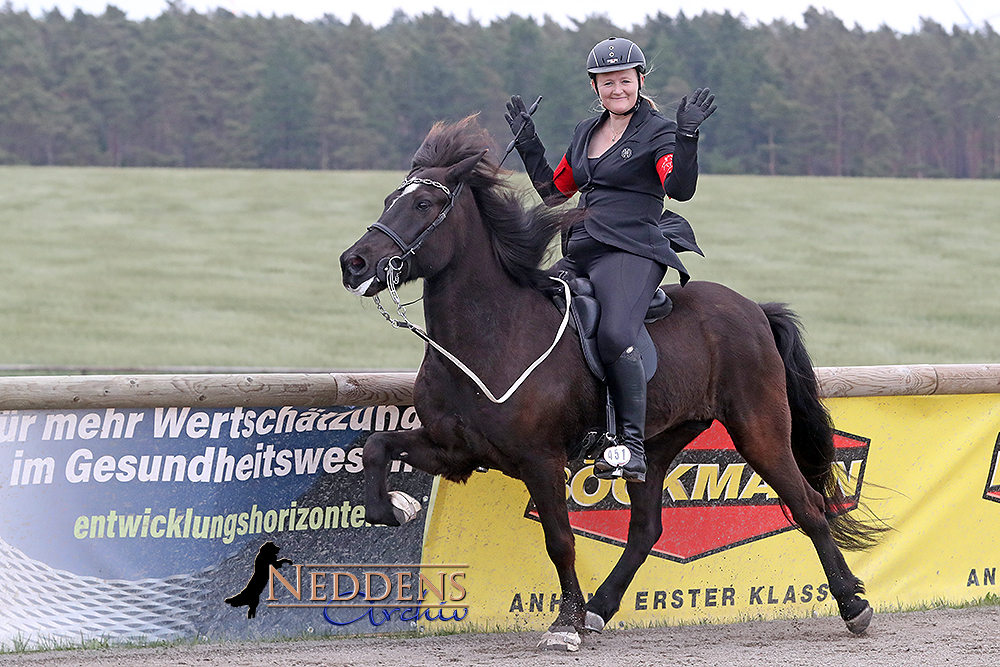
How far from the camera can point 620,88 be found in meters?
4.98

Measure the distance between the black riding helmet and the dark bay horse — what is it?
0.60 meters

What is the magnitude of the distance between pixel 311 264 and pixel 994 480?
25.2 m

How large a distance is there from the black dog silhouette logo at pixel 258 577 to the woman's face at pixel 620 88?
2.52 meters

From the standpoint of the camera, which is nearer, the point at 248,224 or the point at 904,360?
the point at 904,360

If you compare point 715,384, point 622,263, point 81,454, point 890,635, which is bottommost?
point 890,635

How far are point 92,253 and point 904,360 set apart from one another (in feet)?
69.9

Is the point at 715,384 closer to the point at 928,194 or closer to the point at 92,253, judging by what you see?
the point at 92,253

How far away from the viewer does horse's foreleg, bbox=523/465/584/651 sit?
4.62 m

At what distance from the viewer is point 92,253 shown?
101 ft

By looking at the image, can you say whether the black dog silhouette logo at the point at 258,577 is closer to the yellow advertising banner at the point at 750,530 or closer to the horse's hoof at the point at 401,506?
the yellow advertising banner at the point at 750,530

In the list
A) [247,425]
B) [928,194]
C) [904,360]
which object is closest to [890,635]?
[247,425]

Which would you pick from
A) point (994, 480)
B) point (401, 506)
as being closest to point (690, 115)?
point (401, 506)

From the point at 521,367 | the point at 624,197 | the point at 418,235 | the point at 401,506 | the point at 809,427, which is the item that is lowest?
the point at 401,506

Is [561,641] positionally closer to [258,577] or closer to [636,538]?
[636,538]
